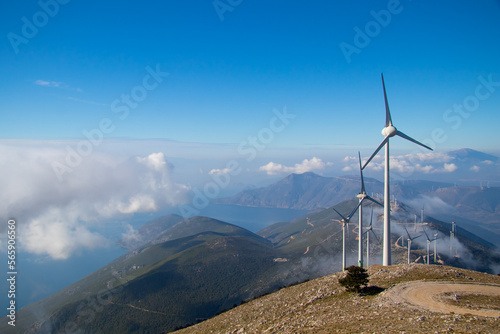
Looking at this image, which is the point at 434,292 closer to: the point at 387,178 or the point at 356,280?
the point at 356,280

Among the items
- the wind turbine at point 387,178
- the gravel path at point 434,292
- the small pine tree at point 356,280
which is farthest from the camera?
the wind turbine at point 387,178

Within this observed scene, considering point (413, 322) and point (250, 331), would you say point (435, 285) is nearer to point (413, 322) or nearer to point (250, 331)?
point (413, 322)

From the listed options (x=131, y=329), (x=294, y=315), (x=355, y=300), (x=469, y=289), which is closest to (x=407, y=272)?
(x=469, y=289)

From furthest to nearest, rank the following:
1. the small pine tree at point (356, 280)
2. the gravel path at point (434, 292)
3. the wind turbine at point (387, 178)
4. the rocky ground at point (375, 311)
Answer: the wind turbine at point (387, 178) → the small pine tree at point (356, 280) → the gravel path at point (434, 292) → the rocky ground at point (375, 311)

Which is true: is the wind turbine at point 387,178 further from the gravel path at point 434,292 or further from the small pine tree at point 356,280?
the small pine tree at point 356,280

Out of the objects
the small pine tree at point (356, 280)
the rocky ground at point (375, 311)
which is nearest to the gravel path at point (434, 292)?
the rocky ground at point (375, 311)

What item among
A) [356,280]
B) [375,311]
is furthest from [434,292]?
[375,311]
